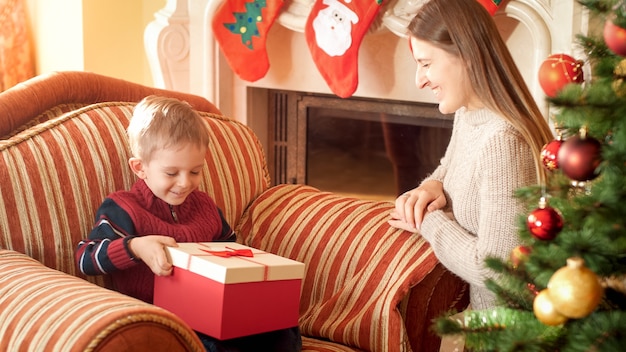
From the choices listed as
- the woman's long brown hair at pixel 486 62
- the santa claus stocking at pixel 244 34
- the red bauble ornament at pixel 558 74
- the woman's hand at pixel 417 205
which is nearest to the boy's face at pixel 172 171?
the woman's hand at pixel 417 205

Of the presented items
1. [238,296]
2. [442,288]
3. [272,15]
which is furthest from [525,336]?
[272,15]

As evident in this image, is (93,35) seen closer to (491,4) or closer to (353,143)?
(353,143)

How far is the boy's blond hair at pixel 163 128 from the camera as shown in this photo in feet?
5.67

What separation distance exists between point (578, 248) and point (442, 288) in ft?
2.55

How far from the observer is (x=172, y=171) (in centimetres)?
175

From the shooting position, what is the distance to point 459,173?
1878 millimetres

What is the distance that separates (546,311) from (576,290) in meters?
0.06

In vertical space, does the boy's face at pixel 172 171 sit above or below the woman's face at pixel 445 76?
below

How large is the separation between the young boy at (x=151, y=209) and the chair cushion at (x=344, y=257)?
157mm

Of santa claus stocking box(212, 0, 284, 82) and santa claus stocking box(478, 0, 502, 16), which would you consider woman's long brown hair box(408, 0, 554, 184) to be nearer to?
santa claus stocking box(478, 0, 502, 16)

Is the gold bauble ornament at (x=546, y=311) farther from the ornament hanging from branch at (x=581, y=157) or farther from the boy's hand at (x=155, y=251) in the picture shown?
the boy's hand at (x=155, y=251)

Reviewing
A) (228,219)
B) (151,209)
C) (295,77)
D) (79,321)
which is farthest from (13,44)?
(79,321)

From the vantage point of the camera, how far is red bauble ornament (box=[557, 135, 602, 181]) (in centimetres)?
112

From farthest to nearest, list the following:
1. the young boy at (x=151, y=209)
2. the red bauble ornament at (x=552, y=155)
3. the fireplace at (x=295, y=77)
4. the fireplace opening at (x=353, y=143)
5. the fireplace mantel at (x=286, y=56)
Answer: the fireplace opening at (x=353, y=143) < the fireplace at (x=295, y=77) < the fireplace mantel at (x=286, y=56) < the young boy at (x=151, y=209) < the red bauble ornament at (x=552, y=155)
